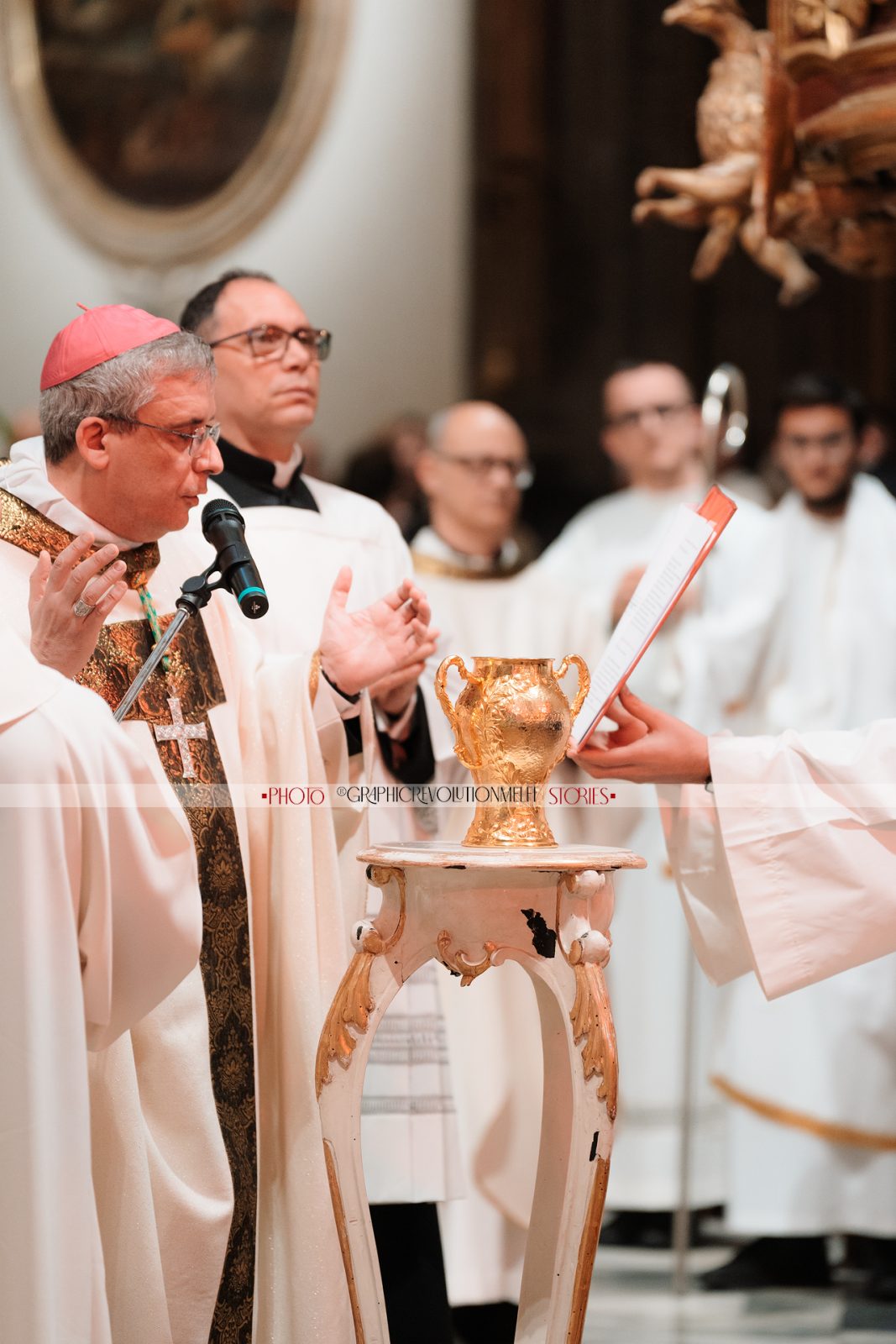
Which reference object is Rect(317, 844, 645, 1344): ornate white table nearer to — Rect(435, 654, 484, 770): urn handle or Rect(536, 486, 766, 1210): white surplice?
Rect(435, 654, 484, 770): urn handle

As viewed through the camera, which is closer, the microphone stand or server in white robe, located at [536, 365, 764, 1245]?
the microphone stand

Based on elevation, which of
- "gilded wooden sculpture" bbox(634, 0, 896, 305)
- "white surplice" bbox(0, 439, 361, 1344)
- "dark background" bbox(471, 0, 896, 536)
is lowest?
"white surplice" bbox(0, 439, 361, 1344)

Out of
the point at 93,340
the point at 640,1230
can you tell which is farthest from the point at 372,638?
the point at 640,1230

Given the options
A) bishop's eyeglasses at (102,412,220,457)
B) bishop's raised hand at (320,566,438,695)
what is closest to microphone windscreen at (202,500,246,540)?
bishop's eyeglasses at (102,412,220,457)

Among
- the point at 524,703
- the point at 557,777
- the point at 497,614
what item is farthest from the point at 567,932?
the point at 497,614

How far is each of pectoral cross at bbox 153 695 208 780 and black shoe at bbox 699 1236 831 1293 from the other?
265 cm

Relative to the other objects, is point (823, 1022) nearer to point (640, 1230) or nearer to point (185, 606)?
point (640, 1230)

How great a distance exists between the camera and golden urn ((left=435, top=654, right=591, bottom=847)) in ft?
10.3

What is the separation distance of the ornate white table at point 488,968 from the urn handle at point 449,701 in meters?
0.20

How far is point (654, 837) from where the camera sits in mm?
5746

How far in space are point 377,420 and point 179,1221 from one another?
536 cm

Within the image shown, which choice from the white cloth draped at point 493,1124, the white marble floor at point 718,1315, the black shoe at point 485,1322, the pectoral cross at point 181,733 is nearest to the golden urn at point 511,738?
the pectoral cross at point 181,733

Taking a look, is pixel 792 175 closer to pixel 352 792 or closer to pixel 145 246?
pixel 352 792

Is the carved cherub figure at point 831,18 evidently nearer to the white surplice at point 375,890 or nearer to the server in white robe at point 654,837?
the white surplice at point 375,890
